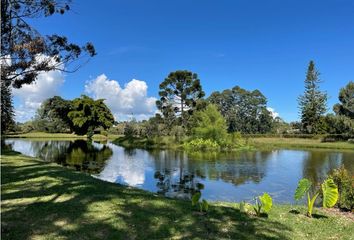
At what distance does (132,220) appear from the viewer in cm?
668

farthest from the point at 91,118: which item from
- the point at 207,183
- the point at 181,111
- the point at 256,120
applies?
the point at 207,183

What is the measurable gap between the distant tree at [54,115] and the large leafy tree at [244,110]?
3813 cm

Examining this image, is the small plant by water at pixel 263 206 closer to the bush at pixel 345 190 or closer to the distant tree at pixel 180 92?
the bush at pixel 345 190

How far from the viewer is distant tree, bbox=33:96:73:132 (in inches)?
3162

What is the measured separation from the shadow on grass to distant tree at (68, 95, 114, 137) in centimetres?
6710

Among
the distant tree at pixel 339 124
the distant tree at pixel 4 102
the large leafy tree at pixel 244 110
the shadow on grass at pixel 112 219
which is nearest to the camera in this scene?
the shadow on grass at pixel 112 219

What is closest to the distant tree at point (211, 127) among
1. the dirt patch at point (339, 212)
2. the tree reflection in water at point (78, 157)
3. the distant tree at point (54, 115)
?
the tree reflection in water at point (78, 157)

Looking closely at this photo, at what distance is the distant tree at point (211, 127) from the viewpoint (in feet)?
147

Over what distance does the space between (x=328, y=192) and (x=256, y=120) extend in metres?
85.7

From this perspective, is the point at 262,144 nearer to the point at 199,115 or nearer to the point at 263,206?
the point at 199,115

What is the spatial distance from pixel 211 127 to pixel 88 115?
1545 inches

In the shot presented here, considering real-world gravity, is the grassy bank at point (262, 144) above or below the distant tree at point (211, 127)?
below

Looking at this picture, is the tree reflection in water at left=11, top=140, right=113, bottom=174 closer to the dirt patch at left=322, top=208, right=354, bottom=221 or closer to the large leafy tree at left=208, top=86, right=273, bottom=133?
the dirt patch at left=322, top=208, right=354, bottom=221

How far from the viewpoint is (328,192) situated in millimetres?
8680
